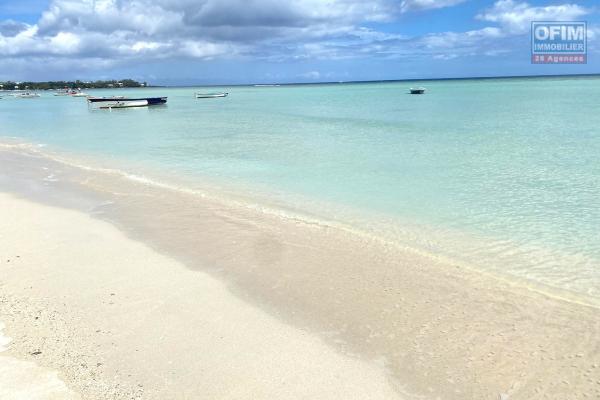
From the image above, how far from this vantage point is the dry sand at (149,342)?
13.8ft

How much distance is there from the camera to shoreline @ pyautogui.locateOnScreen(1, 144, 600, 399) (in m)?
4.45

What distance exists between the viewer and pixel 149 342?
195 inches

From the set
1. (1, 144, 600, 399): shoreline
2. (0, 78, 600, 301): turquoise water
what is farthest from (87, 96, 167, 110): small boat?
(1, 144, 600, 399): shoreline

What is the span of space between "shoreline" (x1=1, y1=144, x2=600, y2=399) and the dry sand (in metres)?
0.35

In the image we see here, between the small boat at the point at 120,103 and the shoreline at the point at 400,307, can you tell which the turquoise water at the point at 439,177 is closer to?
the shoreline at the point at 400,307

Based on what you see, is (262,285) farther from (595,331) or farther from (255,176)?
(255,176)

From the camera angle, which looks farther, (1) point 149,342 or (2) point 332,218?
(2) point 332,218

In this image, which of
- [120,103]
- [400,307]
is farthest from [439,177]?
[120,103]

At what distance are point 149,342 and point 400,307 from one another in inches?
115

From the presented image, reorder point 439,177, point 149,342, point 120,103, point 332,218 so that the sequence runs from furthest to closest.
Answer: point 120,103, point 439,177, point 332,218, point 149,342

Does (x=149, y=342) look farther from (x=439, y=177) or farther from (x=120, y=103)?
(x=120, y=103)

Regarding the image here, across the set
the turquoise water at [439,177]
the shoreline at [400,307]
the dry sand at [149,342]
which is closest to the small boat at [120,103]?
the turquoise water at [439,177]

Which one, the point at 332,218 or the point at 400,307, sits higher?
the point at 332,218

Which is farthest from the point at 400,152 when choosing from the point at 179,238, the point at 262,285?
the point at 262,285
